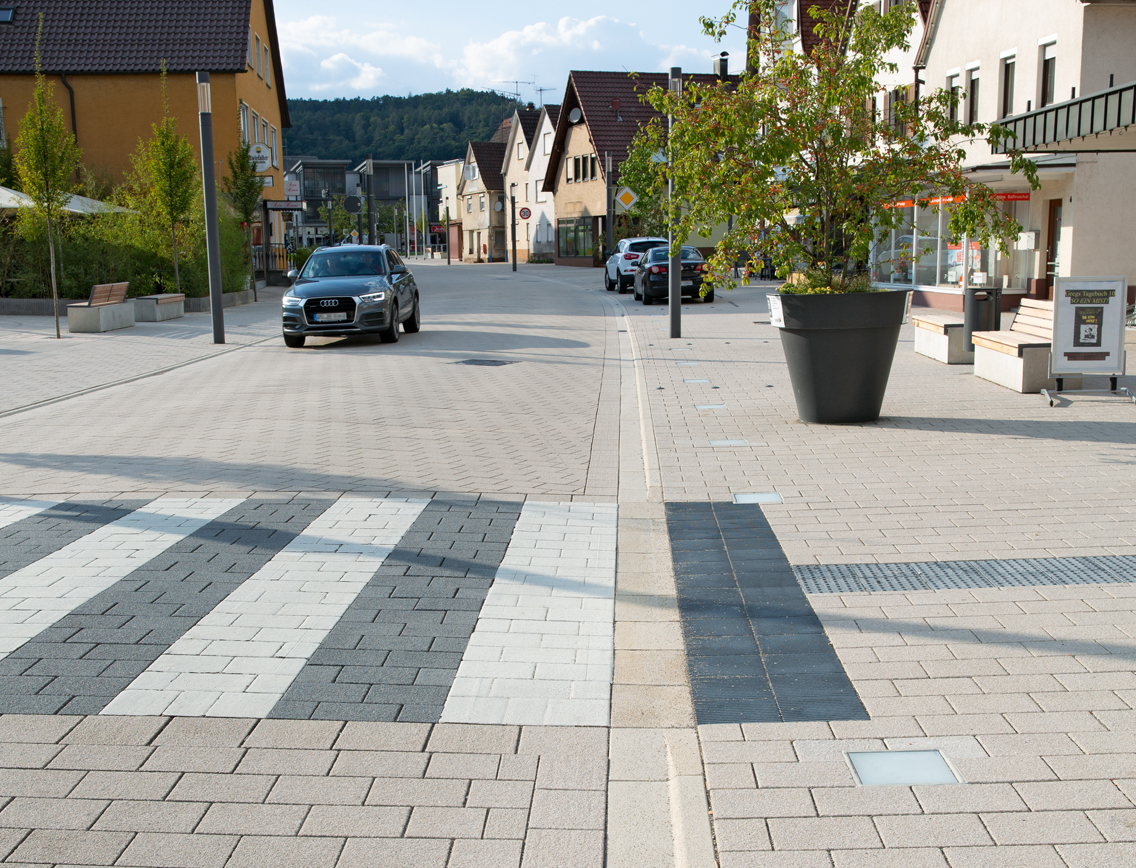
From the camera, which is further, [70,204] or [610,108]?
[610,108]

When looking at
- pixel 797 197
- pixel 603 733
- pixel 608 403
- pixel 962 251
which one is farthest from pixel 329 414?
pixel 962 251

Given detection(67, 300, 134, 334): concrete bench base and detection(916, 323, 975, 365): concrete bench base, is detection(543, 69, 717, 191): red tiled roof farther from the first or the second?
detection(916, 323, 975, 365): concrete bench base

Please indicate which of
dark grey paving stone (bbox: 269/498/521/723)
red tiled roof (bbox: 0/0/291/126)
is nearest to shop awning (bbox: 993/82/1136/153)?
dark grey paving stone (bbox: 269/498/521/723)

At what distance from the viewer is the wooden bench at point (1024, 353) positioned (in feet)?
36.5

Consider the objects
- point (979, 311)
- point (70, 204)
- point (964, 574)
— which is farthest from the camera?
point (70, 204)

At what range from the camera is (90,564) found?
18.9 ft

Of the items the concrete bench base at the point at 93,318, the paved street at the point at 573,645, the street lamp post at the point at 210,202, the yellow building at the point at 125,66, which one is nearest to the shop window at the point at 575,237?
the yellow building at the point at 125,66

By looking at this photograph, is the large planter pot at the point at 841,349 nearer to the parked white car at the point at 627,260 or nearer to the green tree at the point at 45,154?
the green tree at the point at 45,154

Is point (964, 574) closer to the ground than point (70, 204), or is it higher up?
closer to the ground

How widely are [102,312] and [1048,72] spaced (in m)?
19.4

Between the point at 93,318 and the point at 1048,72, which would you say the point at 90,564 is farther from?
the point at 1048,72

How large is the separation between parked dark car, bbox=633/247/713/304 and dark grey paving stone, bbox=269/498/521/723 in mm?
21145

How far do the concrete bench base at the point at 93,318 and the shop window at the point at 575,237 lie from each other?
39578mm

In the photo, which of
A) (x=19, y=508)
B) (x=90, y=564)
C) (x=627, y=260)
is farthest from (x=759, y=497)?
(x=627, y=260)
